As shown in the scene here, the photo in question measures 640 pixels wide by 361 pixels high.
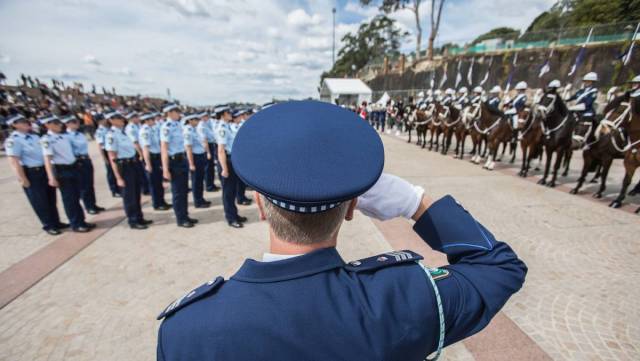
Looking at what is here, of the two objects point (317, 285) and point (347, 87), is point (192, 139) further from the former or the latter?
point (347, 87)

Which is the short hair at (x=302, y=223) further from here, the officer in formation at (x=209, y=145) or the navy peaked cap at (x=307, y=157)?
the officer in formation at (x=209, y=145)

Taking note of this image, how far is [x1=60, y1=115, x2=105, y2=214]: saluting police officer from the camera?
17.4ft

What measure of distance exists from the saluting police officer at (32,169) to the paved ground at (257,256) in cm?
40

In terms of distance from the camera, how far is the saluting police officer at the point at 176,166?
5.16 metres

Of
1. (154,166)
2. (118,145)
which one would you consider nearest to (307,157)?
(118,145)

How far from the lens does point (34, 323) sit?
2.97 metres

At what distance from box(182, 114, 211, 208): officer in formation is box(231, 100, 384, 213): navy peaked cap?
526 centimetres

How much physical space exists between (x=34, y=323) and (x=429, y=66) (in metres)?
37.0

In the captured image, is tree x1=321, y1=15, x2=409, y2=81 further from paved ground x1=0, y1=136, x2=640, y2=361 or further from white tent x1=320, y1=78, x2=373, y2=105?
paved ground x1=0, y1=136, x2=640, y2=361

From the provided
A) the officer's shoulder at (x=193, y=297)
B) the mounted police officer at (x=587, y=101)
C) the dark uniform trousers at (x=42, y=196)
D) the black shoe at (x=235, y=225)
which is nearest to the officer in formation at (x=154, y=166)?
the dark uniform trousers at (x=42, y=196)

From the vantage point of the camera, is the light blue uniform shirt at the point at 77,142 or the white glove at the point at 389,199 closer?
the white glove at the point at 389,199

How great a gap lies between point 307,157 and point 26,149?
602cm

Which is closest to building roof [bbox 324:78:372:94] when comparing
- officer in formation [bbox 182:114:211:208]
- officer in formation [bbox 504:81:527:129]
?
officer in formation [bbox 504:81:527:129]

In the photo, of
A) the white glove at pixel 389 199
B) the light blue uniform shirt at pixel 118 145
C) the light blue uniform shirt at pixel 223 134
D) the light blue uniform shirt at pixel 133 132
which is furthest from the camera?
the light blue uniform shirt at pixel 133 132
